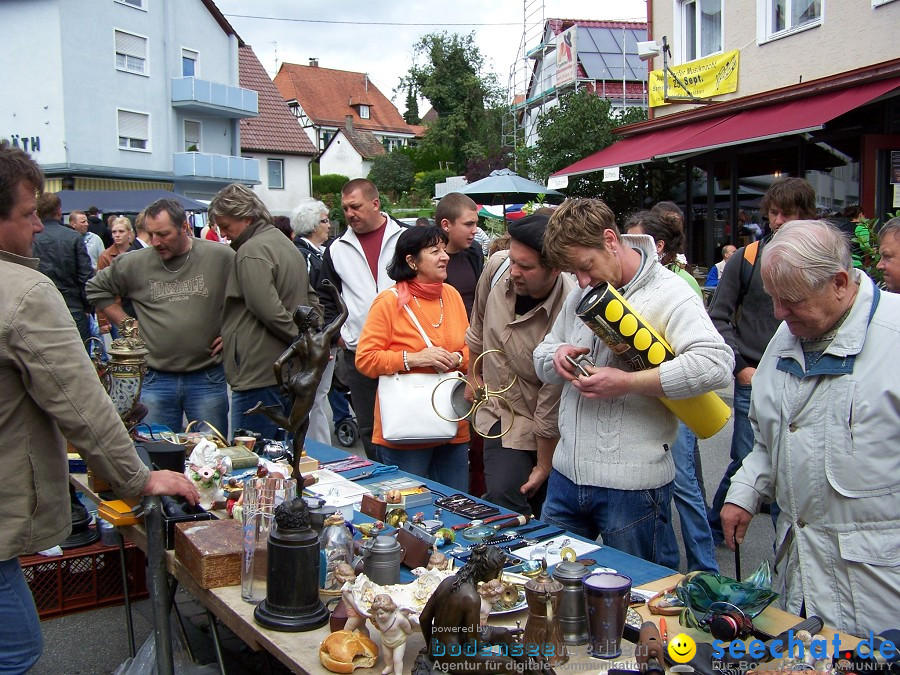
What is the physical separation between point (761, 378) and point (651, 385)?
0.99ft

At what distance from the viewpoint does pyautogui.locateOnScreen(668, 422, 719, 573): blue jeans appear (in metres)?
3.87

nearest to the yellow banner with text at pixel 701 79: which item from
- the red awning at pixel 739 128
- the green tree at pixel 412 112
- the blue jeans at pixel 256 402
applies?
the red awning at pixel 739 128

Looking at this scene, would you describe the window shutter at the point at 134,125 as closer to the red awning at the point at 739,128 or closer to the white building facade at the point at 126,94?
the white building facade at the point at 126,94

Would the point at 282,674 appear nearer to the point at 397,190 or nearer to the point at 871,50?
the point at 871,50

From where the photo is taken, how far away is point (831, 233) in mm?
2025

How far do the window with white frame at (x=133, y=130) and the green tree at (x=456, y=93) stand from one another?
24.4 metres

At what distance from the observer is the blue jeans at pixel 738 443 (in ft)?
14.6

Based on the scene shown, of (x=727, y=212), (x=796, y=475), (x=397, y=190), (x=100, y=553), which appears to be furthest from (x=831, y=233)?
(x=397, y=190)

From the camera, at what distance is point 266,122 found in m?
34.0

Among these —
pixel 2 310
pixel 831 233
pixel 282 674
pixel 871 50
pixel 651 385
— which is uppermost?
pixel 871 50

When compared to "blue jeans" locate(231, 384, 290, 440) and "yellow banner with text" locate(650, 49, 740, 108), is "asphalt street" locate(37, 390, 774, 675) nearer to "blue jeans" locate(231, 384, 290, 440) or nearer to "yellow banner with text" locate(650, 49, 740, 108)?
"blue jeans" locate(231, 384, 290, 440)

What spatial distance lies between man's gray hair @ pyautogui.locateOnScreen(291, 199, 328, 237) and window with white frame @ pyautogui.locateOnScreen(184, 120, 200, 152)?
22.1 m

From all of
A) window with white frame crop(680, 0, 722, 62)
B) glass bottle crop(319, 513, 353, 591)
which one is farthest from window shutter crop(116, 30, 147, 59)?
glass bottle crop(319, 513, 353, 591)

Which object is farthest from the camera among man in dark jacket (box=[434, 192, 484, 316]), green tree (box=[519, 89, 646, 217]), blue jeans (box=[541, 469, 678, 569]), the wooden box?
green tree (box=[519, 89, 646, 217])
